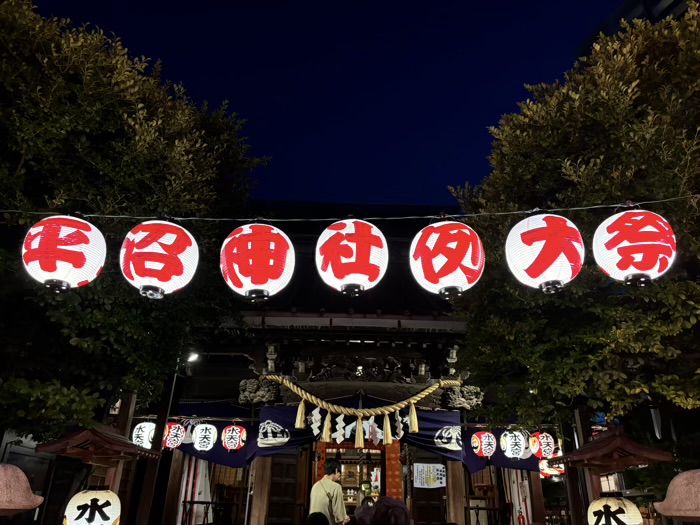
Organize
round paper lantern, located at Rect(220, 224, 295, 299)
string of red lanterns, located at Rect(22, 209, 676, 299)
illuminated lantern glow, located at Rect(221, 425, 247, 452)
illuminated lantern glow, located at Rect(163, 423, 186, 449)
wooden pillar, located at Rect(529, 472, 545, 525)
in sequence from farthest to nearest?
wooden pillar, located at Rect(529, 472, 545, 525), illuminated lantern glow, located at Rect(221, 425, 247, 452), illuminated lantern glow, located at Rect(163, 423, 186, 449), round paper lantern, located at Rect(220, 224, 295, 299), string of red lanterns, located at Rect(22, 209, 676, 299)

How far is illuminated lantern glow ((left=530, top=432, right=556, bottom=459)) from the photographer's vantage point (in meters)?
12.0

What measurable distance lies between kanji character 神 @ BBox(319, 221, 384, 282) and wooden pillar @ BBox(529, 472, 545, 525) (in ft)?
34.5

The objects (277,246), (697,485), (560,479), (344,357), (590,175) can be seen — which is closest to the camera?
(697,485)

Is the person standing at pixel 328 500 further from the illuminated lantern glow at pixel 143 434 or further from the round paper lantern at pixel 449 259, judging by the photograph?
the illuminated lantern glow at pixel 143 434

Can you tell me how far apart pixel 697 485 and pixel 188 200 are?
816 centimetres

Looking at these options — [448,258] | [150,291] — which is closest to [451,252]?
[448,258]

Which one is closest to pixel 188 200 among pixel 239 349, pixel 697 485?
pixel 239 349

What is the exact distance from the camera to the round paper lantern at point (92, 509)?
6.59 m

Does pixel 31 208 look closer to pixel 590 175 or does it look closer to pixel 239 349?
pixel 239 349

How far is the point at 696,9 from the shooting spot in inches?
277

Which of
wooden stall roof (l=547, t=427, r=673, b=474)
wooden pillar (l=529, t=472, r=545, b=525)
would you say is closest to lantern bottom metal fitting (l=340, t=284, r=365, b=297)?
wooden stall roof (l=547, t=427, r=673, b=474)

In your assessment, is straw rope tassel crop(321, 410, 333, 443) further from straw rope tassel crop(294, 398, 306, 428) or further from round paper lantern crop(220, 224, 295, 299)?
round paper lantern crop(220, 224, 295, 299)

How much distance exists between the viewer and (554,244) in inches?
217

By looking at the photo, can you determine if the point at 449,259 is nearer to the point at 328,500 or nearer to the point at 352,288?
the point at 352,288
